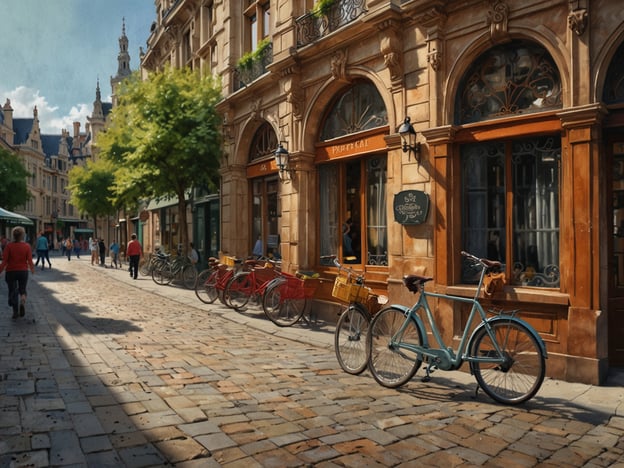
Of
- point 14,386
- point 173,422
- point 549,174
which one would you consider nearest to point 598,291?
point 549,174

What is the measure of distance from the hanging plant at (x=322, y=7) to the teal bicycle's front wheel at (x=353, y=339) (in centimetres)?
619

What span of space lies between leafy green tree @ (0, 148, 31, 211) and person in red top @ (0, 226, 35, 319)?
35.8 m

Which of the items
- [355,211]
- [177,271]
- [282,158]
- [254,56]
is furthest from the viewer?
[177,271]

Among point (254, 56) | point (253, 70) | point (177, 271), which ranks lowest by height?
point (177, 271)

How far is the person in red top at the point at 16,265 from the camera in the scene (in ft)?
30.1

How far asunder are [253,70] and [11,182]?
35249mm

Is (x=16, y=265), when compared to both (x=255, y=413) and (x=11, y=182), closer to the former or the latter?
(x=255, y=413)

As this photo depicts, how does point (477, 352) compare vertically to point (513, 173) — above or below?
below

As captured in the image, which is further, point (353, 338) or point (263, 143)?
point (263, 143)

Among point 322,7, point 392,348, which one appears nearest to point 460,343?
point 392,348

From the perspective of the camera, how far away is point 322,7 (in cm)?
975

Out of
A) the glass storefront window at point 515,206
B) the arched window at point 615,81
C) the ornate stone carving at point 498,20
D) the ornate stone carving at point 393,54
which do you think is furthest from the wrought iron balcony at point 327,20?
the arched window at point 615,81

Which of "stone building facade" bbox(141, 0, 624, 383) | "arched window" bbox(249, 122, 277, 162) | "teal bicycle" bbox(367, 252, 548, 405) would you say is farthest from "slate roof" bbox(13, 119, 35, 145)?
"teal bicycle" bbox(367, 252, 548, 405)

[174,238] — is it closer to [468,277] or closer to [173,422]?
[468,277]
